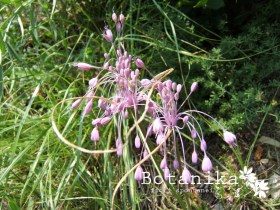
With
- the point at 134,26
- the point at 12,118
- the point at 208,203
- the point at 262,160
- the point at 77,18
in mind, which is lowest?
the point at 208,203

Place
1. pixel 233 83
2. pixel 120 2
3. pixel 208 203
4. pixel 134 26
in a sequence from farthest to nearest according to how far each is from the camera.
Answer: pixel 120 2 → pixel 134 26 → pixel 233 83 → pixel 208 203

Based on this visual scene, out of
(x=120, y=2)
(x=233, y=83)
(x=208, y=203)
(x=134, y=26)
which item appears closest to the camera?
(x=208, y=203)

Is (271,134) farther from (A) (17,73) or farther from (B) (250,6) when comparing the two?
(A) (17,73)

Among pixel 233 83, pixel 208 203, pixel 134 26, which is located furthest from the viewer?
pixel 134 26

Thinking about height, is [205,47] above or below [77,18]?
below

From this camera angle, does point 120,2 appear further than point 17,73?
Yes

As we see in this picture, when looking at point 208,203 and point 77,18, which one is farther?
point 77,18

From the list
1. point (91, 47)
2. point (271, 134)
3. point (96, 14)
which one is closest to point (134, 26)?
point (91, 47)

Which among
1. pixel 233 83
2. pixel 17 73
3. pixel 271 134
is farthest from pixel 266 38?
pixel 17 73

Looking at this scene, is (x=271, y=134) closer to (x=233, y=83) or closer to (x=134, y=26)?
(x=233, y=83)

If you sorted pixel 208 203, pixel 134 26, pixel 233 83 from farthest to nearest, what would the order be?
pixel 134 26
pixel 233 83
pixel 208 203

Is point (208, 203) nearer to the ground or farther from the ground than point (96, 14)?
nearer to the ground
